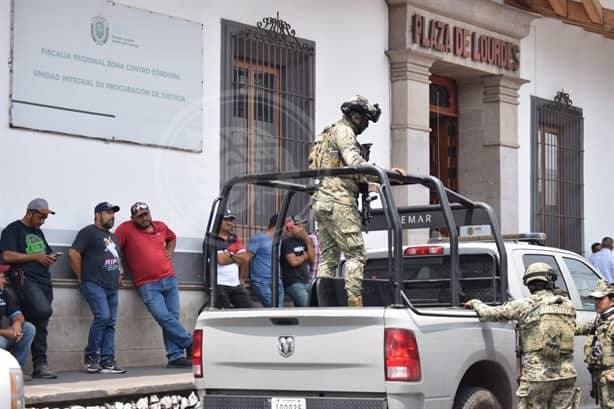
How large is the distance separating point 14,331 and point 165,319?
2305mm

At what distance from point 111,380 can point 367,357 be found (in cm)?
411

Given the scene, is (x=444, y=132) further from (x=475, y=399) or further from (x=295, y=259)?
(x=475, y=399)

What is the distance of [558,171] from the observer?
19438 mm

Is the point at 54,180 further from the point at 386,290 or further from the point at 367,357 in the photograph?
the point at 367,357

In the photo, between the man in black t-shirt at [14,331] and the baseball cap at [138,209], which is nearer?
the man in black t-shirt at [14,331]

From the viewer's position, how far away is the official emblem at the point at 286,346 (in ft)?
25.6

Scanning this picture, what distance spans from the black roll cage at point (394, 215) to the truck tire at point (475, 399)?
59 centimetres

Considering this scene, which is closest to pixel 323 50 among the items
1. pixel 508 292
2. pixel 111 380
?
pixel 111 380

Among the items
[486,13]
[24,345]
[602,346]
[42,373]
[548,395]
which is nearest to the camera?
[548,395]

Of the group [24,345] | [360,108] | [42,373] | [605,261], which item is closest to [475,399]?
[360,108]

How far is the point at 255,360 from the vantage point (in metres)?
7.96

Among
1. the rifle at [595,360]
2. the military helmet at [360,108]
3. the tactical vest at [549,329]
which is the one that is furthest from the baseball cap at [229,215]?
the tactical vest at [549,329]

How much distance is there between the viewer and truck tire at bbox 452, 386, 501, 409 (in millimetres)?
8023

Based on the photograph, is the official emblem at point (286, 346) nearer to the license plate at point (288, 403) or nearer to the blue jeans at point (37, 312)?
the license plate at point (288, 403)
